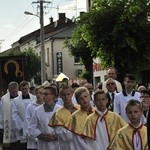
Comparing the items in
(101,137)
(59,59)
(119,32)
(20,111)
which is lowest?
(101,137)

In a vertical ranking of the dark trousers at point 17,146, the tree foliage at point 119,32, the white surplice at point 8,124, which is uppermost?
the tree foliage at point 119,32

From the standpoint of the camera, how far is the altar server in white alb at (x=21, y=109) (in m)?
11.9

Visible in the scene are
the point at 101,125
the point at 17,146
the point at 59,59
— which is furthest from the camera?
the point at 59,59

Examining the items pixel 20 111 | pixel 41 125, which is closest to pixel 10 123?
pixel 20 111

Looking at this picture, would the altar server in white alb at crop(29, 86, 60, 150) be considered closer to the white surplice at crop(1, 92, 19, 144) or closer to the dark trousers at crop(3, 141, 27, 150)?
the dark trousers at crop(3, 141, 27, 150)

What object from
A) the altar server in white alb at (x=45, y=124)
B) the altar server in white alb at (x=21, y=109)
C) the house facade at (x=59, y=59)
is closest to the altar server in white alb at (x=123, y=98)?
the altar server in white alb at (x=45, y=124)

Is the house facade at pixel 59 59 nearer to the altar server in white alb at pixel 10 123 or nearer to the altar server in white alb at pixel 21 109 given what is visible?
the altar server in white alb at pixel 10 123

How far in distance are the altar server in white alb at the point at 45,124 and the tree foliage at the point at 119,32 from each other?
1566 centimetres

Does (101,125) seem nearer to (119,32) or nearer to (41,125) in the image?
(41,125)

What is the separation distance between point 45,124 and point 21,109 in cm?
290

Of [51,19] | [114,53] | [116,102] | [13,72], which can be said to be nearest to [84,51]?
[114,53]

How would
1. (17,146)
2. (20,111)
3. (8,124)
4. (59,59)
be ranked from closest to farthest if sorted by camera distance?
(17,146)
(20,111)
(8,124)
(59,59)

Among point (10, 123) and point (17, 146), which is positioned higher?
point (10, 123)

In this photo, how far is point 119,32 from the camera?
82.5 feet
